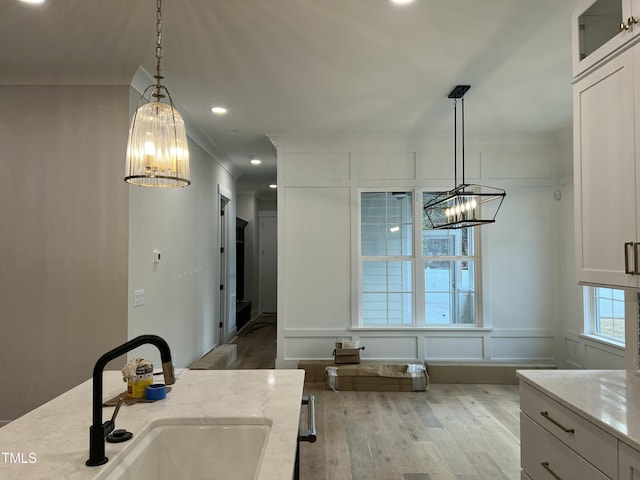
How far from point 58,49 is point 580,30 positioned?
3.19 meters

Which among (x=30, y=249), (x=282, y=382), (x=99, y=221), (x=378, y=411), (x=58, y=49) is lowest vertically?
(x=378, y=411)

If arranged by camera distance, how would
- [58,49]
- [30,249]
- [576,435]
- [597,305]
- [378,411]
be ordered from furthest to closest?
[597,305] → [378,411] → [30,249] → [58,49] → [576,435]

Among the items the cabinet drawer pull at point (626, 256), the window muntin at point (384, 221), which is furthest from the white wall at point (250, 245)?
the cabinet drawer pull at point (626, 256)

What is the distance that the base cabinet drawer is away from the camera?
1.55 meters

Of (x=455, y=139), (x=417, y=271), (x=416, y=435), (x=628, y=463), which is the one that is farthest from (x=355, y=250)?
(x=628, y=463)

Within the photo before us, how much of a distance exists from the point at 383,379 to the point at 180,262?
8.13 feet

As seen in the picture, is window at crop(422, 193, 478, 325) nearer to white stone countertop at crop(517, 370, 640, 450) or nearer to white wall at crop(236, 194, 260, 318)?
white stone countertop at crop(517, 370, 640, 450)

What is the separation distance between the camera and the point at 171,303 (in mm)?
3930

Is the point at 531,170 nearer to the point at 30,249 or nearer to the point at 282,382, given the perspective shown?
the point at 282,382

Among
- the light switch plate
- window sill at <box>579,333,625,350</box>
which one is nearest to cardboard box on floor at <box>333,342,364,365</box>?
→ the light switch plate

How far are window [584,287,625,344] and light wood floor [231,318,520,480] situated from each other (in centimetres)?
108

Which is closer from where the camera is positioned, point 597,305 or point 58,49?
point 58,49

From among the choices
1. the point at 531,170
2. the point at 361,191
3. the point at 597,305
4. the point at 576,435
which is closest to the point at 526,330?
the point at 597,305

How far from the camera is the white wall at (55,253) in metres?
3.07
